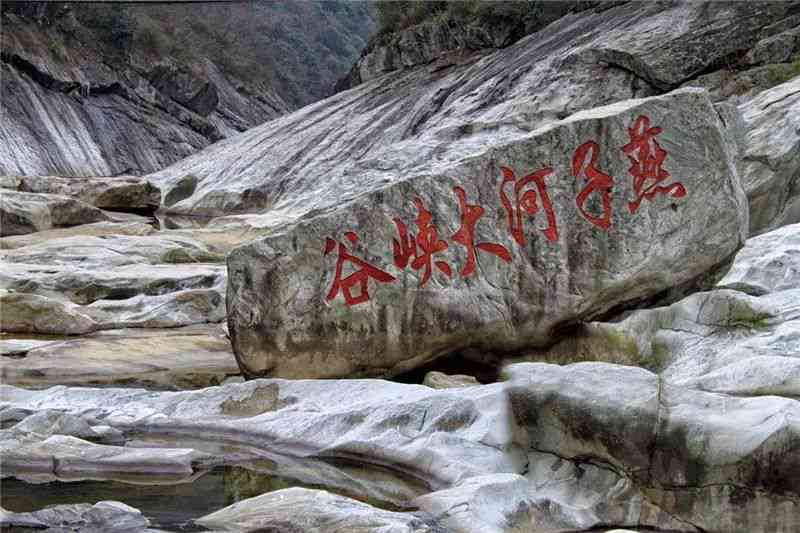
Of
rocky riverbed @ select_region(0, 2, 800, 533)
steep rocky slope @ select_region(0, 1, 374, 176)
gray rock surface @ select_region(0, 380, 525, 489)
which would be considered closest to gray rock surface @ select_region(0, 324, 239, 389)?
rocky riverbed @ select_region(0, 2, 800, 533)

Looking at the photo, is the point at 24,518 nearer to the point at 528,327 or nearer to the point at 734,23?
the point at 528,327

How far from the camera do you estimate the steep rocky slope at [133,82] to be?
34656 mm

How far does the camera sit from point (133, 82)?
41.7m

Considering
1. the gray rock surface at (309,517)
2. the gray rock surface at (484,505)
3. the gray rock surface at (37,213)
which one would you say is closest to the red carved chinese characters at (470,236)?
the gray rock surface at (484,505)

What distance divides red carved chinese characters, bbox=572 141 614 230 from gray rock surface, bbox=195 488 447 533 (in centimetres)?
417

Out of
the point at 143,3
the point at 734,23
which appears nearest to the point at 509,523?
the point at 734,23

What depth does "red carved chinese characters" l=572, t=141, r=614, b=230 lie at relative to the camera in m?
8.15

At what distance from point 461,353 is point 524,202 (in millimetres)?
1260

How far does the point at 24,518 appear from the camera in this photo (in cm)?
448

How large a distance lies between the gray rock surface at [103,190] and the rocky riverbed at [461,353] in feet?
37.7

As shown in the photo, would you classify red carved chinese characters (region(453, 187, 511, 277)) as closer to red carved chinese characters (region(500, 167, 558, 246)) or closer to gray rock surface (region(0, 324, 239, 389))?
red carved chinese characters (region(500, 167, 558, 246))

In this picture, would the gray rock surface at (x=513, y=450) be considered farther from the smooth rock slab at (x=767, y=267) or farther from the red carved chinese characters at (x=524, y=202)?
the smooth rock slab at (x=767, y=267)

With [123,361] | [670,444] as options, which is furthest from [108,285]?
[670,444]

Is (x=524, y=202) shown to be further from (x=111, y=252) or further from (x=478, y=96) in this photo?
(x=478, y=96)
